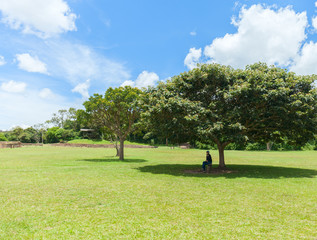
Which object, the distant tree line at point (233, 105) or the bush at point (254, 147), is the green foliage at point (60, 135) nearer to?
the bush at point (254, 147)

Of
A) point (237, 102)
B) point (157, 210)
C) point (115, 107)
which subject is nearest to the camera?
point (157, 210)

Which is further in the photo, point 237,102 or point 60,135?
point 60,135

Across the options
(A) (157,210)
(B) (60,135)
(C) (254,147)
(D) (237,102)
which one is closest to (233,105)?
(D) (237,102)

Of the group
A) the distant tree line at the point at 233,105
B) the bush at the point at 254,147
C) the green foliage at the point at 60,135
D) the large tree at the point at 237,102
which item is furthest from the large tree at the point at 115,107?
the green foliage at the point at 60,135

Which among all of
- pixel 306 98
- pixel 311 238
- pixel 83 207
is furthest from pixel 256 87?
pixel 83 207

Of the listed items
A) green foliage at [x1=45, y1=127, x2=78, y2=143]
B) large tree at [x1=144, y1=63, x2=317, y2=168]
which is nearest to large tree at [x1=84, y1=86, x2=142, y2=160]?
large tree at [x1=144, y1=63, x2=317, y2=168]

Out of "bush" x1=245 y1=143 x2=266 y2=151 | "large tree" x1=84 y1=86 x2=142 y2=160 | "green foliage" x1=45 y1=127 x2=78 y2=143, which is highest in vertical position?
"large tree" x1=84 y1=86 x2=142 y2=160

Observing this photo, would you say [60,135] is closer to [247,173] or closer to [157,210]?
[247,173]

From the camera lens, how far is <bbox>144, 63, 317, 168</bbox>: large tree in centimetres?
1592

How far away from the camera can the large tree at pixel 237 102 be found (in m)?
15.9

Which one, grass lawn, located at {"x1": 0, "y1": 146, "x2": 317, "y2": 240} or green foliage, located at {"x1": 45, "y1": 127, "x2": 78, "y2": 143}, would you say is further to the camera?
green foliage, located at {"x1": 45, "y1": 127, "x2": 78, "y2": 143}

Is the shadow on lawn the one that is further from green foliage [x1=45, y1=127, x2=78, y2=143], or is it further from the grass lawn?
green foliage [x1=45, y1=127, x2=78, y2=143]

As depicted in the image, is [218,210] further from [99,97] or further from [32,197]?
[99,97]

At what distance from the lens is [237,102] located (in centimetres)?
1744
